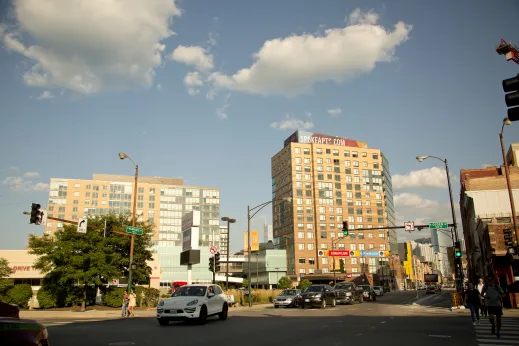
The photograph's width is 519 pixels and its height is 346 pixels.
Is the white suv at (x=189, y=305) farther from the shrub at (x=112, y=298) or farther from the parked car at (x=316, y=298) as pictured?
the shrub at (x=112, y=298)

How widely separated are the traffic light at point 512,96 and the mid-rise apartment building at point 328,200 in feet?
372

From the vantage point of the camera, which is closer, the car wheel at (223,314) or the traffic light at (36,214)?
the car wheel at (223,314)

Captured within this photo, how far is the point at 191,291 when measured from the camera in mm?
18953

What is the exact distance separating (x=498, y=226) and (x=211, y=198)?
445 feet

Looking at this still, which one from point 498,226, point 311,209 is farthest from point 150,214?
point 498,226

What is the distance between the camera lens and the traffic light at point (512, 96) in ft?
33.3

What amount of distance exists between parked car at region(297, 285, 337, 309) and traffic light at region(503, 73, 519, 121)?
2423 cm

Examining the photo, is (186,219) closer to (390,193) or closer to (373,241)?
(373,241)

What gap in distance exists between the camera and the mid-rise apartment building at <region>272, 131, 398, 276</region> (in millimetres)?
125312

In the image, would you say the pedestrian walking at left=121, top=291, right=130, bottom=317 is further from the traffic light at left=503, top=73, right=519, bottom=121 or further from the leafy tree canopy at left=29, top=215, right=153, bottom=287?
the traffic light at left=503, top=73, right=519, bottom=121

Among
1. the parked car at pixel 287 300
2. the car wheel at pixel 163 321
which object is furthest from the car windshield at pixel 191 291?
the parked car at pixel 287 300

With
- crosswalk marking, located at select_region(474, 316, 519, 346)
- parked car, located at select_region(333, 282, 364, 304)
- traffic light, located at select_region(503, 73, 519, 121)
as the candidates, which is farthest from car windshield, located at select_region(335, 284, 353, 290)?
traffic light, located at select_region(503, 73, 519, 121)

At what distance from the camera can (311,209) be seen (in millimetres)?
129875

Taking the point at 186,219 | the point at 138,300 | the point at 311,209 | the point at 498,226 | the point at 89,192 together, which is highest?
the point at 89,192
